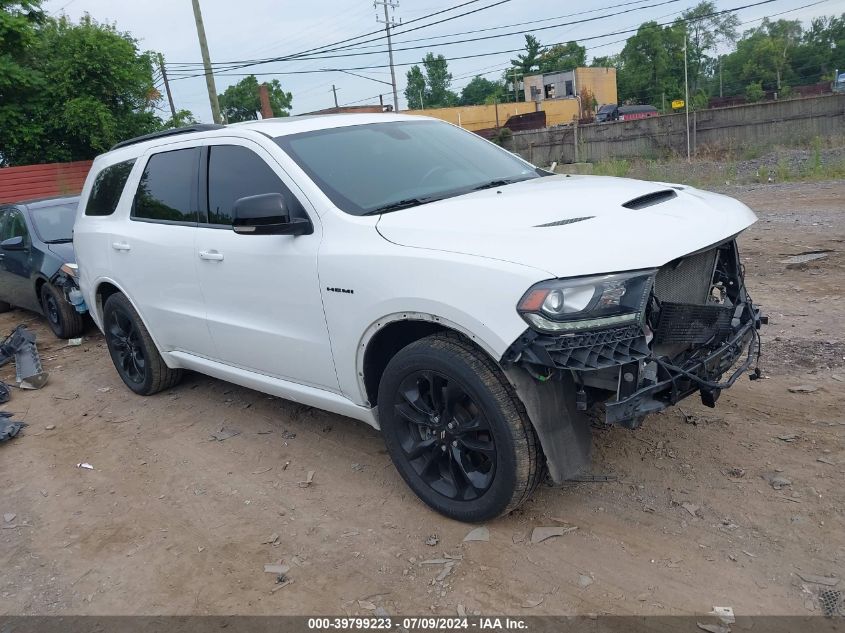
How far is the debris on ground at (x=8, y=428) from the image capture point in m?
5.13

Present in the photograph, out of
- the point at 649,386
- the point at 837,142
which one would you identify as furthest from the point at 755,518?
the point at 837,142

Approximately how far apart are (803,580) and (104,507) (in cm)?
354

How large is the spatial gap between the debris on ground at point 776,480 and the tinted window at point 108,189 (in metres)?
4.72

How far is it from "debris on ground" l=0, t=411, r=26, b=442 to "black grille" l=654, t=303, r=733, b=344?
4653 millimetres

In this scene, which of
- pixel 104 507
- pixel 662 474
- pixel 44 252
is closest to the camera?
pixel 662 474

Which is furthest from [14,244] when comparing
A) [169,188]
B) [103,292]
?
[169,188]

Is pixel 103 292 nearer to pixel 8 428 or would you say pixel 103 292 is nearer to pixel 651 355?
pixel 8 428

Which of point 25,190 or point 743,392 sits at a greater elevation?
point 25,190

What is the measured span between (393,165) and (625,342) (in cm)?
183

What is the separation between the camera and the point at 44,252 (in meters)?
7.95

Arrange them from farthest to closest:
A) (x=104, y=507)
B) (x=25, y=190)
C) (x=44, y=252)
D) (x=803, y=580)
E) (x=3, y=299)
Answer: (x=25, y=190) < (x=3, y=299) < (x=44, y=252) < (x=104, y=507) < (x=803, y=580)

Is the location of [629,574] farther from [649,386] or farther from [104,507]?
[104,507]

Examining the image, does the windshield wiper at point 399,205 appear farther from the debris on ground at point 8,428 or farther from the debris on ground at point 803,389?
the debris on ground at point 8,428

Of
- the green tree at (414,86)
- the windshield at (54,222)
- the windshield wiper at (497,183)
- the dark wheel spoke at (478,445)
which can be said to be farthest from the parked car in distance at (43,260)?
the green tree at (414,86)
